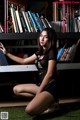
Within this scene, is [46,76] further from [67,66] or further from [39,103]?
[67,66]

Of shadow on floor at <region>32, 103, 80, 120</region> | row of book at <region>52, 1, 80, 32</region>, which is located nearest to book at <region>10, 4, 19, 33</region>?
row of book at <region>52, 1, 80, 32</region>

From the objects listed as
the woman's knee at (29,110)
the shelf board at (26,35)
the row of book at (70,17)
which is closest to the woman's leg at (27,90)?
the woman's knee at (29,110)

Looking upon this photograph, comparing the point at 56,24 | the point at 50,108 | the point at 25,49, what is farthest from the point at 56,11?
the point at 50,108

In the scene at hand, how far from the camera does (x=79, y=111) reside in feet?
9.78

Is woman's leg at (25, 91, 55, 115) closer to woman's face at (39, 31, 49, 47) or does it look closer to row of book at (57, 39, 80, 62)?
woman's face at (39, 31, 49, 47)

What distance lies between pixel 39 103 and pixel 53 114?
0.65 feet

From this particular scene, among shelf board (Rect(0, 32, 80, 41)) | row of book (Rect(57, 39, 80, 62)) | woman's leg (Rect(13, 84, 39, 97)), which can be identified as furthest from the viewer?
row of book (Rect(57, 39, 80, 62))

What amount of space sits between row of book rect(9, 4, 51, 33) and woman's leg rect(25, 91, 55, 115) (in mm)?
749

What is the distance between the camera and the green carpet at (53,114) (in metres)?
2.78

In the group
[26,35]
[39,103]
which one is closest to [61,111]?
[39,103]

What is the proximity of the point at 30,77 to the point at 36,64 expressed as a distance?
0.79 metres

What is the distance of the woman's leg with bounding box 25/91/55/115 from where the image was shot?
9.12 feet

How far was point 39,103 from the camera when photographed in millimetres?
2787

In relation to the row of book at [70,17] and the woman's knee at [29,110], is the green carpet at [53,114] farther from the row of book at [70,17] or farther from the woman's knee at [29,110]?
the row of book at [70,17]
